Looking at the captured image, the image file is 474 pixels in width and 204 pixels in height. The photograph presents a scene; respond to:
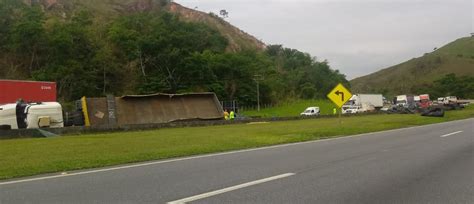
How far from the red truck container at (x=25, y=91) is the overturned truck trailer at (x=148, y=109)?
8.29 feet

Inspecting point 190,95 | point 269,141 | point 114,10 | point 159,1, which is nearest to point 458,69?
point 159,1

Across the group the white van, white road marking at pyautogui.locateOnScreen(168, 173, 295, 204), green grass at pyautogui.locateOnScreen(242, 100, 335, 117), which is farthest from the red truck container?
green grass at pyautogui.locateOnScreen(242, 100, 335, 117)

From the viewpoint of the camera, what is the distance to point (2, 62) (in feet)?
299

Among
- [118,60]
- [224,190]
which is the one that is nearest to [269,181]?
[224,190]

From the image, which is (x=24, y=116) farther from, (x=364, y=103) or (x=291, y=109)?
(x=291, y=109)

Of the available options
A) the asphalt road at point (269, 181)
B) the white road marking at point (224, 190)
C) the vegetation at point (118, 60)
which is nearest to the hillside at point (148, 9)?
the vegetation at point (118, 60)

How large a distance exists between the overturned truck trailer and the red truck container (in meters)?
2.53

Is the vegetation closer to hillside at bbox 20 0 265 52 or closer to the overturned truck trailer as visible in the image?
hillside at bbox 20 0 265 52

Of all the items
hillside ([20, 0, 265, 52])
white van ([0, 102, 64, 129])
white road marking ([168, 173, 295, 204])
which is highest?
hillside ([20, 0, 265, 52])

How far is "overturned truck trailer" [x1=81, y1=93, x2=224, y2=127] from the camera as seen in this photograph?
38062 millimetres

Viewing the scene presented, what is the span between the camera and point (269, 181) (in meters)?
9.84

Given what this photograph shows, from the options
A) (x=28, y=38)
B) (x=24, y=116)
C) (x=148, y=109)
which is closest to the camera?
(x=24, y=116)

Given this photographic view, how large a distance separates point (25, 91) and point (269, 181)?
29078mm

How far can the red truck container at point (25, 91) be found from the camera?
109 ft
